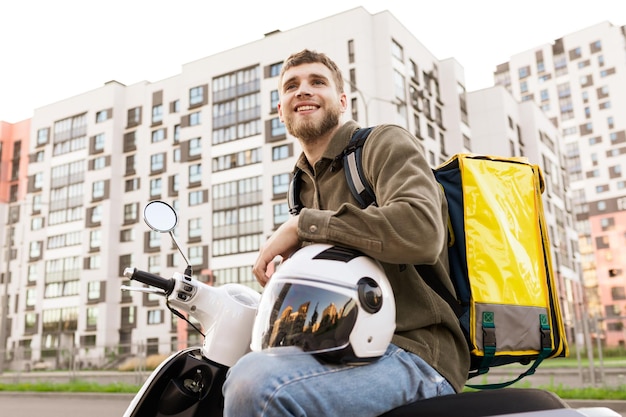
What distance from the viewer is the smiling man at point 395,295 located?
1.34 metres

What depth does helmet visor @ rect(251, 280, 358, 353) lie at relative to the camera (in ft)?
4.64

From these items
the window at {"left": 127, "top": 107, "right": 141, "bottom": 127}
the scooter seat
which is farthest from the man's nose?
the window at {"left": 127, "top": 107, "right": 141, "bottom": 127}

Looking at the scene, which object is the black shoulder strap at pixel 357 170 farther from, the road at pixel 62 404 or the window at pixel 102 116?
the window at pixel 102 116

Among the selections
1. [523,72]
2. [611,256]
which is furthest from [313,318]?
[523,72]

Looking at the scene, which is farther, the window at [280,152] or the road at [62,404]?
the window at [280,152]

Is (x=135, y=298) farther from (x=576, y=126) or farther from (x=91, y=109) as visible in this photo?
(x=576, y=126)

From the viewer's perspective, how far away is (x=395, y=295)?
165 centimetres

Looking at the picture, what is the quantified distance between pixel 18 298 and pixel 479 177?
64.9 m

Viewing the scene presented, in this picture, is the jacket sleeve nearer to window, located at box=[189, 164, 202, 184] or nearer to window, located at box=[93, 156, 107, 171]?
window, located at box=[189, 164, 202, 184]

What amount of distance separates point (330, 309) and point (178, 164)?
5242cm

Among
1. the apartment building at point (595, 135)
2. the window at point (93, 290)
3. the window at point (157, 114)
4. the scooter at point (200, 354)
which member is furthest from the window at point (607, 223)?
the scooter at point (200, 354)

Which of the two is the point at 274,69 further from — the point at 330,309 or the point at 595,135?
the point at 595,135

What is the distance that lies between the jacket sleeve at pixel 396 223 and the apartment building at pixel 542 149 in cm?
4630

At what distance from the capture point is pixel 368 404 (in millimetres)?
1387
